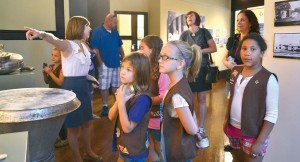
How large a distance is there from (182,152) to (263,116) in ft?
1.85

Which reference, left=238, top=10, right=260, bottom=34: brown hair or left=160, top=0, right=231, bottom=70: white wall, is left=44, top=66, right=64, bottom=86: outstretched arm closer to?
left=238, top=10, right=260, bottom=34: brown hair

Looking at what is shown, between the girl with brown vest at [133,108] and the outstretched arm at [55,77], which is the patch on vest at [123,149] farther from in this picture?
the outstretched arm at [55,77]

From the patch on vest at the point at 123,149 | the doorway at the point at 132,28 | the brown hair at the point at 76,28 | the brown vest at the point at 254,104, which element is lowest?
the patch on vest at the point at 123,149

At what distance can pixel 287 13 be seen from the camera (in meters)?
2.06

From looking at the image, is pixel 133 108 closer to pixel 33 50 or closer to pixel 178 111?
pixel 178 111

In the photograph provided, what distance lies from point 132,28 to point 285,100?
4.78 meters

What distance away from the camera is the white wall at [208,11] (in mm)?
6379

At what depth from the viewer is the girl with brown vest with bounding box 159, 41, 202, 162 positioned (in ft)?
4.83

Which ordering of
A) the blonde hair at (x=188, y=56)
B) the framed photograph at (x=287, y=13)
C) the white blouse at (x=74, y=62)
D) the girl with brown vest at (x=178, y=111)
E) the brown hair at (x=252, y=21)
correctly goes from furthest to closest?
the brown hair at (x=252, y=21) → the white blouse at (x=74, y=62) → the framed photograph at (x=287, y=13) → the blonde hair at (x=188, y=56) → the girl with brown vest at (x=178, y=111)

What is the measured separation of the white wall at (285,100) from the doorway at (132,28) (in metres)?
4.47

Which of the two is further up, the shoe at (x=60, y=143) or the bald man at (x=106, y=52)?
the bald man at (x=106, y=52)

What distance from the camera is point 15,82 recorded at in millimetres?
2271

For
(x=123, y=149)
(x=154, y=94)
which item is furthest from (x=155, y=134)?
(x=123, y=149)

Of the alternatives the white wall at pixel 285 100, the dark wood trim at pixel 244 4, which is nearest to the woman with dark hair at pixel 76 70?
the white wall at pixel 285 100
